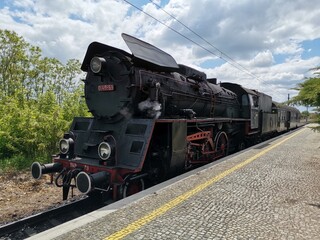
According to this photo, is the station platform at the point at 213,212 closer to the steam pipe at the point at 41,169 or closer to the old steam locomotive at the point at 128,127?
the old steam locomotive at the point at 128,127

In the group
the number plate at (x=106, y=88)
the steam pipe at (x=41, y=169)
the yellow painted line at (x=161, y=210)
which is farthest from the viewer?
the number plate at (x=106, y=88)

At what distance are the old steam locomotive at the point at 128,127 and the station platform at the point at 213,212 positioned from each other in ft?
2.08

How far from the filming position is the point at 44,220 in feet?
17.3

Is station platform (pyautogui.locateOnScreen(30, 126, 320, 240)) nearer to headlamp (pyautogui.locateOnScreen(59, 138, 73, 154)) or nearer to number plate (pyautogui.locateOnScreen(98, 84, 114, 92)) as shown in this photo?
headlamp (pyautogui.locateOnScreen(59, 138, 73, 154))

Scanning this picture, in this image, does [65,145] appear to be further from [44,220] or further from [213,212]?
[213,212]

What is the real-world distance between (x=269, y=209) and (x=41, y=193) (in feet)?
18.4

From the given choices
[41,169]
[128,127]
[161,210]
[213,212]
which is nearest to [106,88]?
[128,127]

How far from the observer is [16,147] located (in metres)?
9.77

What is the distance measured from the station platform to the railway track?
4.91 ft

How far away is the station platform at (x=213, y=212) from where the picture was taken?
11.8 feet

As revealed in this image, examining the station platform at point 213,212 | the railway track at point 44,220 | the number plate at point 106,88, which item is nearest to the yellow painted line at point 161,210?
the station platform at point 213,212

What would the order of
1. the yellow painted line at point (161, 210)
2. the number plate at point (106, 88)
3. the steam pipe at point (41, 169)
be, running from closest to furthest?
the yellow painted line at point (161, 210) → the steam pipe at point (41, 169) → the number plate at point (106, 88)

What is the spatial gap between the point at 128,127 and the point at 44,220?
235 centimetres

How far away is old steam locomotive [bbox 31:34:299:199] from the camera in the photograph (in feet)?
18.5
